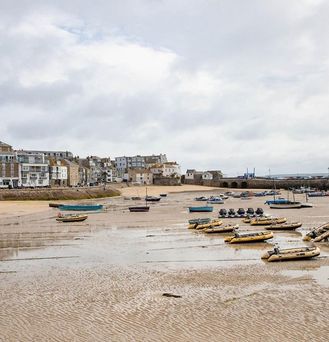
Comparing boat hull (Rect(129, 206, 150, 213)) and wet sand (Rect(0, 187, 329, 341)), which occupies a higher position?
boat hull (Rect(129, 206, 150, 213))

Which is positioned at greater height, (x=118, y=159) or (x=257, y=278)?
(x=118, y=159)

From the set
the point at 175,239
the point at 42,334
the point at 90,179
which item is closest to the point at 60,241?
the point at 175,239

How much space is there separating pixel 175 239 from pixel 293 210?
1208 inches

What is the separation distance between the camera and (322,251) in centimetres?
2902

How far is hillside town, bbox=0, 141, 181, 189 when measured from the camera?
98.2m

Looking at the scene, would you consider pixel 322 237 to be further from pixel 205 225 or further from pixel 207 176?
pixel 207 176

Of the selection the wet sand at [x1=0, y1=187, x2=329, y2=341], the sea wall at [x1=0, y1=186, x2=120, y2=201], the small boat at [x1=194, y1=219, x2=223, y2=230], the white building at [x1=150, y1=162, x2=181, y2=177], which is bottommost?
the wet sand at [x1=0, y1=187, x2=329, y2=341]

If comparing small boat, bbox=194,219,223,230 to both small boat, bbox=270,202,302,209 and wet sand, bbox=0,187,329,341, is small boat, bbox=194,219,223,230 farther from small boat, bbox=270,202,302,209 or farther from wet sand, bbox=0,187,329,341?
small boat, bbox=270,202,302,209

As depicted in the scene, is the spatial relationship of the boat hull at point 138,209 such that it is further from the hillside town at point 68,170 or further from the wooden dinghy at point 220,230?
the hillside town at point 68,170

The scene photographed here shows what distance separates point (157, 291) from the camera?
20.0 metres

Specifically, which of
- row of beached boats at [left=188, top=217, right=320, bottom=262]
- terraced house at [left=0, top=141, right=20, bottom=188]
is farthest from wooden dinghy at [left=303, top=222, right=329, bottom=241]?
terraced house at [left=0, top=141, right=20, bottom=188]

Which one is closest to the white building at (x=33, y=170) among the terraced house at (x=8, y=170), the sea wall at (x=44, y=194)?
the terraced house at (x=8, y=170)

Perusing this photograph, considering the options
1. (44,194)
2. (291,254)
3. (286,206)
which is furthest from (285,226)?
(44,194)

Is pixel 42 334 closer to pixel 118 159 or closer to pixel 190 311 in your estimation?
pixel 190 311
